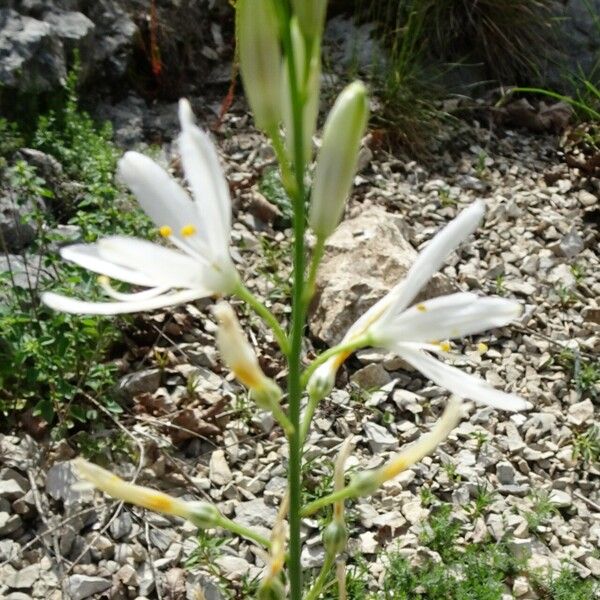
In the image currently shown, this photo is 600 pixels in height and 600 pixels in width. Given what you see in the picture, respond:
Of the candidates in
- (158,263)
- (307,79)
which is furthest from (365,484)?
(307,79)

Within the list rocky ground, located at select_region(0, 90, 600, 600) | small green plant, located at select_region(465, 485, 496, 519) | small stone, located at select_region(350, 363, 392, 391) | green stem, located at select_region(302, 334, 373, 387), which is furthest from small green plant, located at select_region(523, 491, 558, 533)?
green stem, located at select_region(302, 334, 373, 387)

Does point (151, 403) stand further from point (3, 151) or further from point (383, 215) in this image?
point (383, 215)

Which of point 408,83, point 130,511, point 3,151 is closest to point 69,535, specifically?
point 130,511

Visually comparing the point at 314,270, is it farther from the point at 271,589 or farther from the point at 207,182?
the point at 271,589

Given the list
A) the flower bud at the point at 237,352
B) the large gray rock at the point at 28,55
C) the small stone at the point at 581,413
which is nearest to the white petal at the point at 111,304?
the flower bud at the point at 237,352

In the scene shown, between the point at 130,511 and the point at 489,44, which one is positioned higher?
the point at 489,44

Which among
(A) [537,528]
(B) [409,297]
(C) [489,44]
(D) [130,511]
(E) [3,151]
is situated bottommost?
(A) [537,528]

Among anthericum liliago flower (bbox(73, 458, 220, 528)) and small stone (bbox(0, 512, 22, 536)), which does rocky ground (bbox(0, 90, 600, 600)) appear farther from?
anthericum liliago flower (bbox(73, 458, 220, 528))
